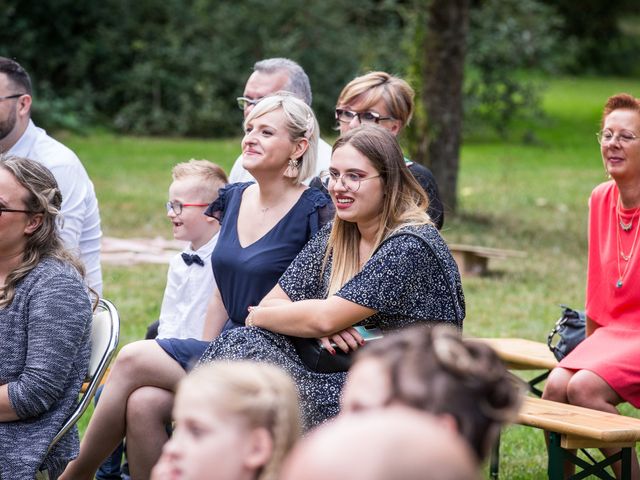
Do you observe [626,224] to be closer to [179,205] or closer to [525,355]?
[525,355]

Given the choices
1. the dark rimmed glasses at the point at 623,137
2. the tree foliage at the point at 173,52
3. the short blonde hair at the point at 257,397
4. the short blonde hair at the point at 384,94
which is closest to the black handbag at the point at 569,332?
the dark rimmed glasses at the point at 623,137

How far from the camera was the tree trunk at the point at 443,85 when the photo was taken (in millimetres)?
12734

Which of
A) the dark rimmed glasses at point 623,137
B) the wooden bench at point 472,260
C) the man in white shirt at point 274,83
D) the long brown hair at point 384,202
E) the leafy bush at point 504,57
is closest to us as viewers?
the long brown hair at point 384,202

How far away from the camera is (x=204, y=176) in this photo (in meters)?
5.16

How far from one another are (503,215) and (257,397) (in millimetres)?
12517

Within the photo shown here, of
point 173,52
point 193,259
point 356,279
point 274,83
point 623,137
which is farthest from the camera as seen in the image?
point 173,52

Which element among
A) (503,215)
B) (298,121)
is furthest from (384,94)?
(503,215)

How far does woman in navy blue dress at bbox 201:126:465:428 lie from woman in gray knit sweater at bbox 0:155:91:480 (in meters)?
0.55

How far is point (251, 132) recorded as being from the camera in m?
4.67

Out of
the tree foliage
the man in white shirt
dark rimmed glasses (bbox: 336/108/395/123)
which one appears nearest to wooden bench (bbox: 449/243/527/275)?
the man in white shirt

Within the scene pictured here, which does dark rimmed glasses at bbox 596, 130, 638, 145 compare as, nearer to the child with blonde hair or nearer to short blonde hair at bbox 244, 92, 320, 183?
short blonde hair at bbox 244, 92, 320, 183

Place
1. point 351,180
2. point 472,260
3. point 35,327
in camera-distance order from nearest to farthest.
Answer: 1. point 35,327
2. point 351,180
3. point 472,260

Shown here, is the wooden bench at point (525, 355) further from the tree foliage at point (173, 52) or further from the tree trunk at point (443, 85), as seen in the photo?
the tree foliage at point (173, 52)

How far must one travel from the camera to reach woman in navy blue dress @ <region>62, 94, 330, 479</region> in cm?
438
